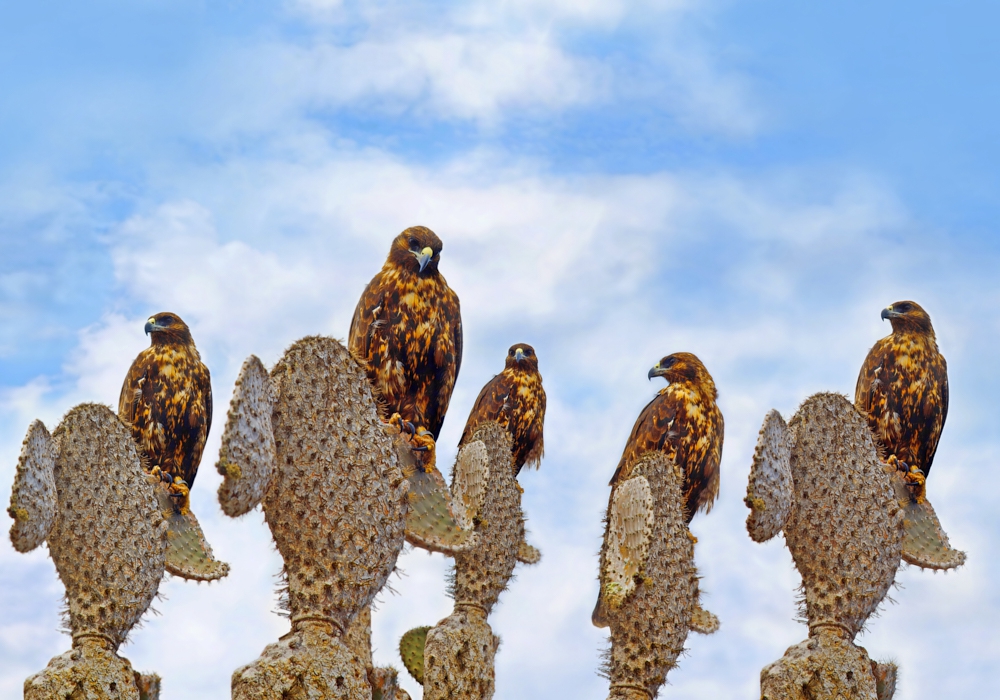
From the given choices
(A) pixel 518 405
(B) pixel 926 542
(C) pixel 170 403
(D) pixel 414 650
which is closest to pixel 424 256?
(C) pixel 170 403

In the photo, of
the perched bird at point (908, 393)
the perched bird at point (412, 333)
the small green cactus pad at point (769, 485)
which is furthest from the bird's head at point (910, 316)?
the perched bird at point (412, 333)

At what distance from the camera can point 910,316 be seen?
1196cm

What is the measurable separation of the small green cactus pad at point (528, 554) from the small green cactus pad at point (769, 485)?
8.02 ft

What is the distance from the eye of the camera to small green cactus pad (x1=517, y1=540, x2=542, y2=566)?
1175cm

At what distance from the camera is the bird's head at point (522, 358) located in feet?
41.7

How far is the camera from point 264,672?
278 inches

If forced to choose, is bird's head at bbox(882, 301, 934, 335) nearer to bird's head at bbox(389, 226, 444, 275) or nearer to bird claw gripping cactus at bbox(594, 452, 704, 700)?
bird claw gripping cactus at bbox(594, 452, 704, 700)

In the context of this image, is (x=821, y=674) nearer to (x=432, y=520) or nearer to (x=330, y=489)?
(x=432, y=520)

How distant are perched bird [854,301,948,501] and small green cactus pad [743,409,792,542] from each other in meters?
1.80

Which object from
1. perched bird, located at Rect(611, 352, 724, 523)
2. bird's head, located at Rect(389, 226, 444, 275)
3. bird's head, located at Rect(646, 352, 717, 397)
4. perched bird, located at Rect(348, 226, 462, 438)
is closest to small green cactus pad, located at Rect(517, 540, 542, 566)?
perched bird, located at Rect(611, 352, 724, 523)

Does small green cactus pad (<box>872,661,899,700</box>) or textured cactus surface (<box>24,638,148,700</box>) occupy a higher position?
small green cactus pad (<box>872,661,899,700</box>)

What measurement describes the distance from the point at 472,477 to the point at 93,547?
3.56 m

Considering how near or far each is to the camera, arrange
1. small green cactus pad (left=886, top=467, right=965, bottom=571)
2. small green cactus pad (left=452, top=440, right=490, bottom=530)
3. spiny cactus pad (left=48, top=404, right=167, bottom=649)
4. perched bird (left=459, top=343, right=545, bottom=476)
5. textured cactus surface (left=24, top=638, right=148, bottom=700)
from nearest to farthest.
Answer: textured cactus surface (left=24, top=638, right=148, bottom=700), spiny cactus pad (left=48, top=404, right=167, bottom=649), small green cactus pad (left=452, top=440, right=490, bottom=530), small green cactus pad (left=886, top=467, right=965, bottom=571), perched bird (left=459, top=343, right=545, bottom=476)

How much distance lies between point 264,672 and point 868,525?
5.49 meters
